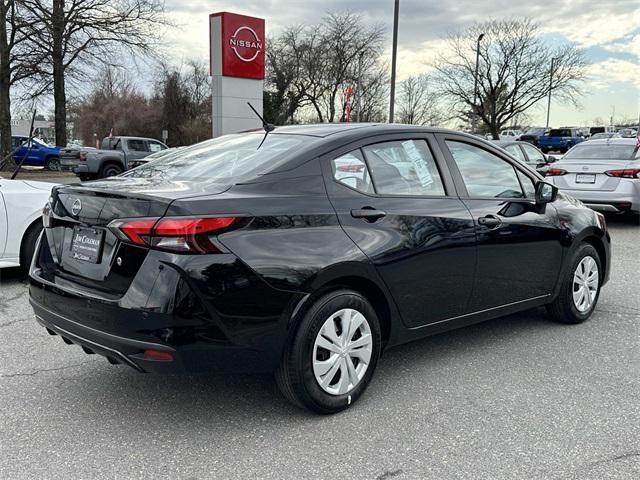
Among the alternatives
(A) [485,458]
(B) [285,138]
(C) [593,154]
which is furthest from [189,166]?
(C) [593,154]

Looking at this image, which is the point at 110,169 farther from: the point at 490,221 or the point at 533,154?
the point at 490,221

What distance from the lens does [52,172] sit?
26.6 metres

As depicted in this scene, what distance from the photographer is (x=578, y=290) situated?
4.82 meters

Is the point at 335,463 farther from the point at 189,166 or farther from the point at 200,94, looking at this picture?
the point at 200,94

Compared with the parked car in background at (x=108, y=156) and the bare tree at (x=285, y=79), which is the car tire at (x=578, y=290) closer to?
the parked car in background at (x=108, y=156)

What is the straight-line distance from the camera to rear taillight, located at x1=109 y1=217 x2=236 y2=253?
2725 millimetres

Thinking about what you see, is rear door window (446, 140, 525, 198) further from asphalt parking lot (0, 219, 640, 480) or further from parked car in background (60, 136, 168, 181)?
parked car in background (60, 136, 168, 181)

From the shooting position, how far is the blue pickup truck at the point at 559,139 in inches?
1833

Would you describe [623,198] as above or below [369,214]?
below

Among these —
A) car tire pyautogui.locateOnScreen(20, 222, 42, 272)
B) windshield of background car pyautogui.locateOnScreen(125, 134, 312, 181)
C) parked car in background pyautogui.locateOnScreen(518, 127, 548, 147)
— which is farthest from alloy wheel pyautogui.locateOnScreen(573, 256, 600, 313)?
parked car in background pyautogui.locateOnScreen(518, 127, 548, 147)

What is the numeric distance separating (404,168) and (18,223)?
13.9ft

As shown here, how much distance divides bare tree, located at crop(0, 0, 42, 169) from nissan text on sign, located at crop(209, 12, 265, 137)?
986 centimetres

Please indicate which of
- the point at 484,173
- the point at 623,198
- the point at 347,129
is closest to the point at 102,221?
the point at 347,129

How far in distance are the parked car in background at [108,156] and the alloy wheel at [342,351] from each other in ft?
59.3
